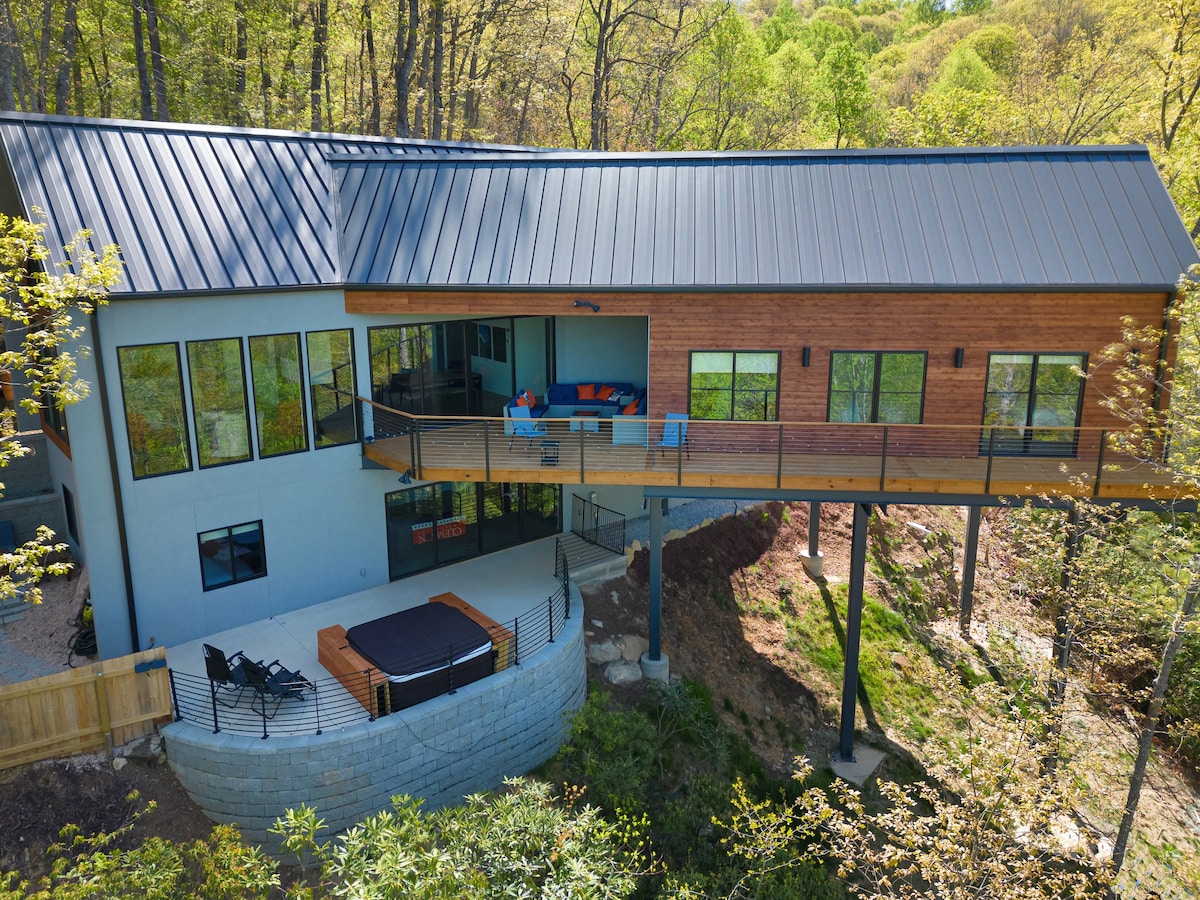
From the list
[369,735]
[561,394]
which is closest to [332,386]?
[561,394]

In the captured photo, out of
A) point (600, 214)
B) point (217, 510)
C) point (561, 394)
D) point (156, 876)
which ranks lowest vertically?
point (156, 876)

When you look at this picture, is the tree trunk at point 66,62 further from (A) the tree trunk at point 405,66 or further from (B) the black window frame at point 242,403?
(B) the black window frame at point 242,403

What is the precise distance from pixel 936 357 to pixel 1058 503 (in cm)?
315

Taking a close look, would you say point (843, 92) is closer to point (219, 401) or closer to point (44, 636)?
point (219, 401)

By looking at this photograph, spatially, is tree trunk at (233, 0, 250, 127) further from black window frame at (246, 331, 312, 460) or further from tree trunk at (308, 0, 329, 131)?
black window frame at (246, 331, 312, 460)

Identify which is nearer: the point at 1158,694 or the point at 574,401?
the point at 1158,694


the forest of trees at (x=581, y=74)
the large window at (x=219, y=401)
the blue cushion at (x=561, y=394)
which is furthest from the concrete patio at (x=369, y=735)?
the forest of trees at (x=581, y=74)

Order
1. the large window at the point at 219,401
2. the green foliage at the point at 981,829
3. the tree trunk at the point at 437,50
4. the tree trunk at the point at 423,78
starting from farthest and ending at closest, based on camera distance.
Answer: the tree trunk at the point at 423,78
the tree trunk at the point at 437,50
the large window at the point at 219,401
the green foliage at the point at 981,829

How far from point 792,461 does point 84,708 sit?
37.5 ft

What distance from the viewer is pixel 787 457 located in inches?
593

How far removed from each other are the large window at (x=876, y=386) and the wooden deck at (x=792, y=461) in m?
0.28

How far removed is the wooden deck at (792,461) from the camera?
13969mm

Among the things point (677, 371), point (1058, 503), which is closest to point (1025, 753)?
point (1058, 503)

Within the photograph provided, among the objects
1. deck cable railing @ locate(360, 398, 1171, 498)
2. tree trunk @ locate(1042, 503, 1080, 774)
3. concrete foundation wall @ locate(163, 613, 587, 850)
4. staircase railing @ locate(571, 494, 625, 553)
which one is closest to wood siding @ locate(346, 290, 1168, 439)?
deck cable railing @ locate(360, 398, 1171, 498)
